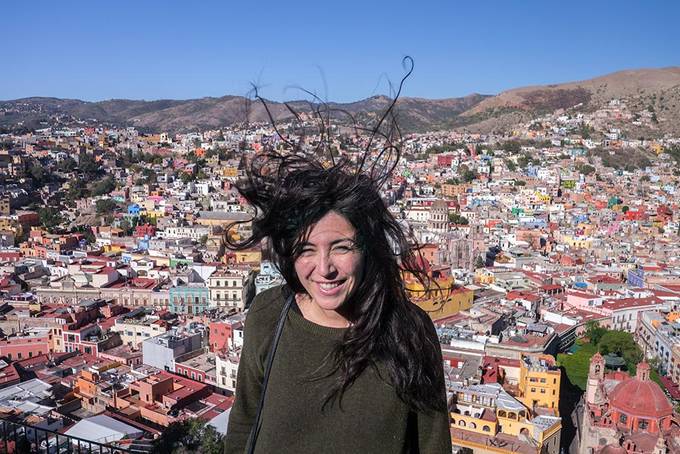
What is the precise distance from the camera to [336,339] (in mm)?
851

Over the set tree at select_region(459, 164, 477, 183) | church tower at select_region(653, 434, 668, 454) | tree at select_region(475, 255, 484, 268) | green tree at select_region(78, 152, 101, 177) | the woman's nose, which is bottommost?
church tower at select_region(653, 434, 668, 454)

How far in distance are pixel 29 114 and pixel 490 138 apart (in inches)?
1575

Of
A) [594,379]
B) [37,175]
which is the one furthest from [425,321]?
[37,175]

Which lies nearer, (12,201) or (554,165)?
(12,201)

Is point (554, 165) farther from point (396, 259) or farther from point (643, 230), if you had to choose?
point (396, 259)

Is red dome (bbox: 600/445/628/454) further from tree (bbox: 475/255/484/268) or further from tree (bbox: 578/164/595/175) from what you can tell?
tree (bbox: 578/164/595/175)

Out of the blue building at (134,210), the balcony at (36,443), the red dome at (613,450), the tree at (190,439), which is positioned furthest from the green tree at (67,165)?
the red dome at (613,450)

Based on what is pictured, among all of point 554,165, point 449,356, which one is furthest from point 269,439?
point 554,165

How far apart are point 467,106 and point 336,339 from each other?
6800cm

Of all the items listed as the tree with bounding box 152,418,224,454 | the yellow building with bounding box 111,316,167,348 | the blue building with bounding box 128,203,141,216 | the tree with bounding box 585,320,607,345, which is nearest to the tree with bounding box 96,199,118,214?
the blue building with bounding box 128,203,141,216

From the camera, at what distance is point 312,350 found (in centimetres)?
86

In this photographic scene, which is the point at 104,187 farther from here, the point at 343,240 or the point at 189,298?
the point at 343,240

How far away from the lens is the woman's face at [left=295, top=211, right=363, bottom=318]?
0.85 meters

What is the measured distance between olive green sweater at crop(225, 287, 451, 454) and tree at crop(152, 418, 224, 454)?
4043 mm
